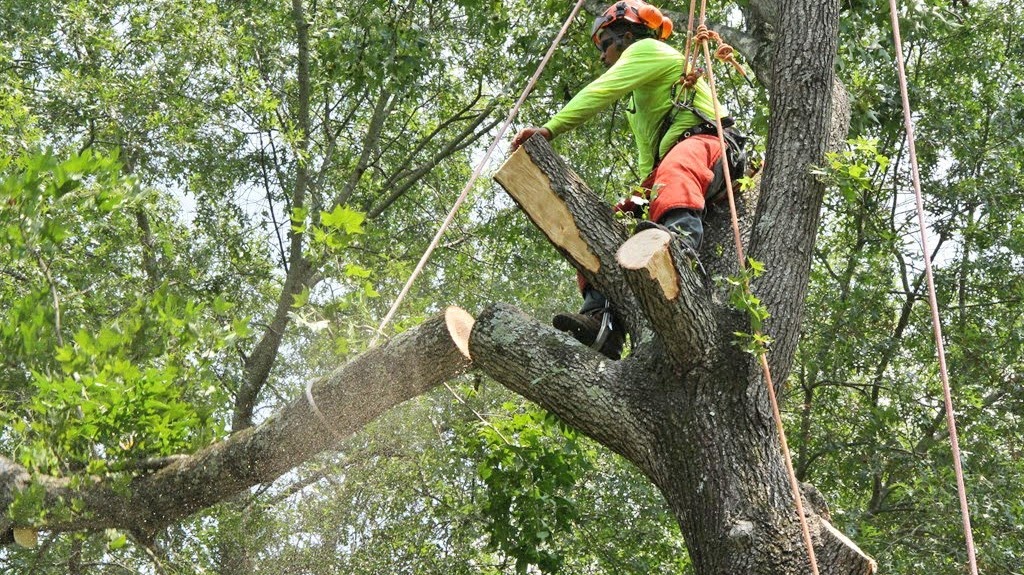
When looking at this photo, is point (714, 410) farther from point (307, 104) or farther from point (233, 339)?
point (307, 104)

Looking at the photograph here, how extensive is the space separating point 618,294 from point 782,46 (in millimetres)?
978

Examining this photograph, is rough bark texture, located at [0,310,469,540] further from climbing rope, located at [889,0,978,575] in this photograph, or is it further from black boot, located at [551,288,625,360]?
climbing rope, located at [889,0,978,575]

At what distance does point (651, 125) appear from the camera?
4.10 metres

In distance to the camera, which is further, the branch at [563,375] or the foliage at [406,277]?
the foliage at [406,277]

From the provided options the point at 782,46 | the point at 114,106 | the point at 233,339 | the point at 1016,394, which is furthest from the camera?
the point at 114,106

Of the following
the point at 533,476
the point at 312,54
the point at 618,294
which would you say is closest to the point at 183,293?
the point at 312,54

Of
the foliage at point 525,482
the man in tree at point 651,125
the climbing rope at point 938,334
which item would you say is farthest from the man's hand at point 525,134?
the foliage at point 525,482

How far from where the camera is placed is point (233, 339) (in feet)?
12.9

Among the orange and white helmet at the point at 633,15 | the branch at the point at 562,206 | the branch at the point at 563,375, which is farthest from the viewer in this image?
the orange and white helmet at the point at 633,15

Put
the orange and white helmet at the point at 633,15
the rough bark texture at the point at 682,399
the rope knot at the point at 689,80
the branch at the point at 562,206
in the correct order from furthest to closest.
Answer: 1. the orange and white helmet at the point at 633,15
2. the rope knot at the point at 689,80
3. the branch at the point at 562,206
4. the rough bark texture at the point at 682,399

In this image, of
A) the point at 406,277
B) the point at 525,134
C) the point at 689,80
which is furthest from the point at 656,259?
the point at 406,277

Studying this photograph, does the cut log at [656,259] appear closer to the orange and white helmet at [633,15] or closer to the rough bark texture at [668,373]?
the rough bark texture at [668,373]

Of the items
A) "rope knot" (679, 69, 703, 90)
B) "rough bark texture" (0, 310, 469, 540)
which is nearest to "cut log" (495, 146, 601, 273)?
"rough bark texture" (0, 310, 469, 540)

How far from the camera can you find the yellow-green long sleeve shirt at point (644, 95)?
12.3ft
